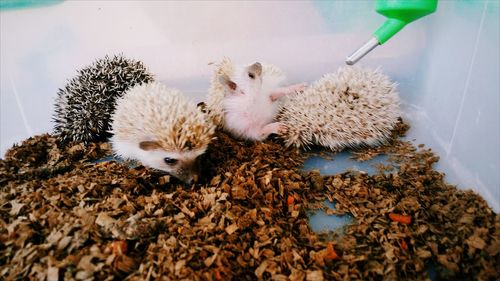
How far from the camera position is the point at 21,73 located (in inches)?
133

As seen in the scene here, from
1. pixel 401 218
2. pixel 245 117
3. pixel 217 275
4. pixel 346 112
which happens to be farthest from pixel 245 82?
pixel 217 275

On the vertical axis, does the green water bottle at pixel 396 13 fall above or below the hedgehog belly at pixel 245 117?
above

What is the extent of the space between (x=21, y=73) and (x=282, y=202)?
9.52 ft

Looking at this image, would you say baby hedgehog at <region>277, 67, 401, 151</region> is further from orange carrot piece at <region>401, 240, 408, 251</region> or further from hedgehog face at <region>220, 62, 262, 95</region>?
orange carrot piece at <region>401, 240, 408, 251</region>

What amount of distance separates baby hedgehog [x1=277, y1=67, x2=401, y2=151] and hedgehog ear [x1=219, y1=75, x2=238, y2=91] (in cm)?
57

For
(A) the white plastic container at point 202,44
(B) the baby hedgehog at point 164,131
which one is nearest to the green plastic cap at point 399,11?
(A) the white plastic container at point 202,44

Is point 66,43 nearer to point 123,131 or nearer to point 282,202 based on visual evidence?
point 123,131

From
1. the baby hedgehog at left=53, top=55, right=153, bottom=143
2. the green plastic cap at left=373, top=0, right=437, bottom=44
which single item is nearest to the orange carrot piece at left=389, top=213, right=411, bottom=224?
the green plastic cap at left=373, top=0, right=437, bottom=44

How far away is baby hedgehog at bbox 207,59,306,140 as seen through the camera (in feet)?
9.93

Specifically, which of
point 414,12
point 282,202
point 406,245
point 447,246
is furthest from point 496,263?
point 414,12

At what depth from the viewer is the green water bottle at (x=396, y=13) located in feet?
8.24

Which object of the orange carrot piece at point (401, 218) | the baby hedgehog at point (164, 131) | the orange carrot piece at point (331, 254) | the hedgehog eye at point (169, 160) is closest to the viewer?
the orange carrot piece at point (331, 254)

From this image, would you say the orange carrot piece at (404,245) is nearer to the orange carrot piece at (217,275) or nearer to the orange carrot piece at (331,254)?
the orange carrot piece at (331,254)

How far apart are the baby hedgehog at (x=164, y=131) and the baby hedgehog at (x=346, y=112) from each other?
2.90 ft
